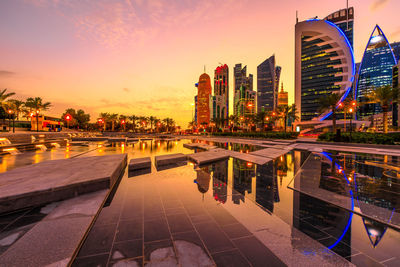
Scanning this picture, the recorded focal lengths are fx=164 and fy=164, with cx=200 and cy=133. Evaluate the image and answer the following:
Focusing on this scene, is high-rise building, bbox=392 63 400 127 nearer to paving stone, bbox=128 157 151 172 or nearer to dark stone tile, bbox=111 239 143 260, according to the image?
paving stone, bbox=128 157 151 172

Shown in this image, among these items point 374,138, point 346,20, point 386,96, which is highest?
point 346,20

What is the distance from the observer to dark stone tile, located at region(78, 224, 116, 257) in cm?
276

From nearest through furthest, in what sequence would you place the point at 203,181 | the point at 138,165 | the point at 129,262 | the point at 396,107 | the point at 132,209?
the point at 129,262 < the point at 132,209 < the point at 203,181 < the point at 138,165 < the point at 396,107

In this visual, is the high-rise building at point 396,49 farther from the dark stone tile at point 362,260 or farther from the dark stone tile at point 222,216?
the dark stone tile at point 222,216

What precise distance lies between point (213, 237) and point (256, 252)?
82cm

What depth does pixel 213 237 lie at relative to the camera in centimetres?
320

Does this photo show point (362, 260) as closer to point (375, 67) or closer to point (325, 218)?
point (325, 218)

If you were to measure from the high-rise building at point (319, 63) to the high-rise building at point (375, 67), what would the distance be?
133 feet

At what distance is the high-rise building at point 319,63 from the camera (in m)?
91.4

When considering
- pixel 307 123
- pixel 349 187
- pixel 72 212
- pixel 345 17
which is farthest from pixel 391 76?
pixel 72 212

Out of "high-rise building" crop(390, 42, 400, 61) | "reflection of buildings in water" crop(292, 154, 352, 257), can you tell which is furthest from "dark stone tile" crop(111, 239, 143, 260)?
"high-rise building" crop(390, 42, 400, 61)

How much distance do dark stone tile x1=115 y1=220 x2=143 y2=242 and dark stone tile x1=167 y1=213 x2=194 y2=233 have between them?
2.08 ft

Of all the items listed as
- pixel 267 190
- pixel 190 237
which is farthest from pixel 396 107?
pixel 190 237

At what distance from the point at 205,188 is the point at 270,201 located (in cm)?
219
